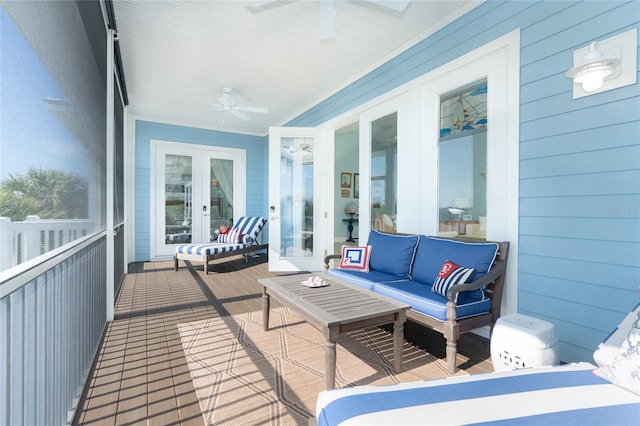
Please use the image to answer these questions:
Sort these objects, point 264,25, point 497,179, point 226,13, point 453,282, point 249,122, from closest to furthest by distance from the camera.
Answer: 1. point 453,282
2. point 497,179
3. point 226,13
4. point 264,25
5. point 249,122

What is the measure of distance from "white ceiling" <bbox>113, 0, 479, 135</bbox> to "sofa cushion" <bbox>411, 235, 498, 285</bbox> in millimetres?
2133

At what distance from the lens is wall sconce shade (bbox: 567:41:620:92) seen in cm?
185

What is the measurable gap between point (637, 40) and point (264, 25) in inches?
114

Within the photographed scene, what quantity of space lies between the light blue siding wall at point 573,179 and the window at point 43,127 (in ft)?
9.53

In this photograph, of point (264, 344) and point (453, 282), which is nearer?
point (453, 282)

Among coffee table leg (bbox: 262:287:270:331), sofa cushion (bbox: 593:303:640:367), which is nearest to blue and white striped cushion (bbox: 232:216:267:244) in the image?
coffee table leg (bbox: 262:287:270:331)

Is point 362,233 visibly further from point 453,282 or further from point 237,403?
point 237,403

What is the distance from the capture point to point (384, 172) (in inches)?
156

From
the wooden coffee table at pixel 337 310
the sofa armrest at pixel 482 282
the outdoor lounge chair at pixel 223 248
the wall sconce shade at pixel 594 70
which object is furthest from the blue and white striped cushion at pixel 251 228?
the wall sconce shade at pixel 594 70

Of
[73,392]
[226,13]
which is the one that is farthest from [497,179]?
[73,392]

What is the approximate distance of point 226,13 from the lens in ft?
9.73

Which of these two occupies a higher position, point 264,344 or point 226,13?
point 226,13

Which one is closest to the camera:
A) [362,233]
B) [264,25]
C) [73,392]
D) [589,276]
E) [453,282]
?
[73,392]

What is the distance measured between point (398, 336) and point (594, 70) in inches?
79.7
